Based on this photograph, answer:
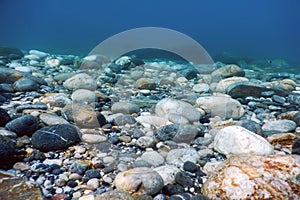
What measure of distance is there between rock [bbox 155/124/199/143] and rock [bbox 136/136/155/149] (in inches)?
7.2

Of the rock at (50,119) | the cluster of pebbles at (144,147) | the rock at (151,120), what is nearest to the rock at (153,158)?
the cluster of pebbles at (144,147)

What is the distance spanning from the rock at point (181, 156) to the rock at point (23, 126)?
1572 millimetres

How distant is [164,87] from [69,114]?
3.13 metres

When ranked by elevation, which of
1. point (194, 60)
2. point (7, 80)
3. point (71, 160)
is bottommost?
point (71, 160)

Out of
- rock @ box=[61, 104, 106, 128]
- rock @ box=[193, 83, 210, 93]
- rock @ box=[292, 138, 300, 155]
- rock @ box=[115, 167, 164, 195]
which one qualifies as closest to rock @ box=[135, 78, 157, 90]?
rock @ box=[193, 83, 210, 93]

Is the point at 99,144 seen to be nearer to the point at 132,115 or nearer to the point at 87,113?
the point at 87,113

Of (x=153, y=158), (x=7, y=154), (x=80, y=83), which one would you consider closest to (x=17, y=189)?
(x=7, y=154)

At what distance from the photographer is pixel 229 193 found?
1.98 metres

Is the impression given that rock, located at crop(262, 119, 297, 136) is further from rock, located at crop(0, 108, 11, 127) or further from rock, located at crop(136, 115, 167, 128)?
rock, located at crop(0, 108, 11, 127)

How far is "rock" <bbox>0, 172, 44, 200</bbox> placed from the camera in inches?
74.3

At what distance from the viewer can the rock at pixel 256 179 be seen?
1.92m

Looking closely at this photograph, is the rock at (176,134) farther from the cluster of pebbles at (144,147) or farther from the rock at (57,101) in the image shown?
the rock at (57,101)

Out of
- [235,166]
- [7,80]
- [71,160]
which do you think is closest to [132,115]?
[71,160]

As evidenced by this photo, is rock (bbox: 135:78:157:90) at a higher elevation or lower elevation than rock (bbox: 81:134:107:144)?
higher
